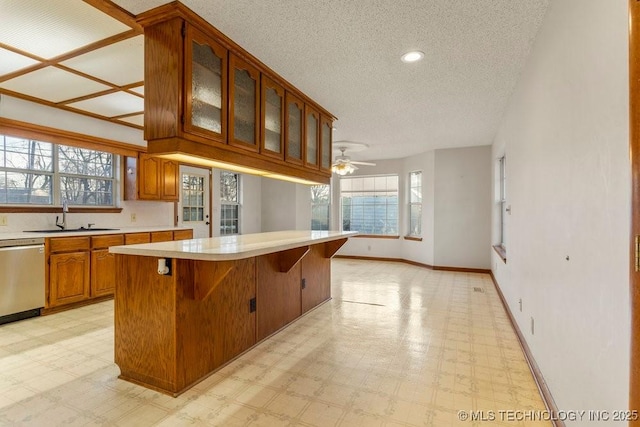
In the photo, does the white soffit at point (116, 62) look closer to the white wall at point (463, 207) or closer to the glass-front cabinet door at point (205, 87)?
the glass-front cabinet door at point (205, 87)

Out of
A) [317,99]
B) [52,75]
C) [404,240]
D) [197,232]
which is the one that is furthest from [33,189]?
[404,240]

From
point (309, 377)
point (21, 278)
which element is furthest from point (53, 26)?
point (309, 377)

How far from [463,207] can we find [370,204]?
227 centimetres

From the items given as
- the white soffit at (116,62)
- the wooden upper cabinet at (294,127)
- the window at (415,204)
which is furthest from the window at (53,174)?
the window at (415,204)

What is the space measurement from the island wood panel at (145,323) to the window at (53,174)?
282 centimetres

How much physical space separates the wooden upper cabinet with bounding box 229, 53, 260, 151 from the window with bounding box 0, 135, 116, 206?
319 centimetres

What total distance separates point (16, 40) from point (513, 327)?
16.3 feet

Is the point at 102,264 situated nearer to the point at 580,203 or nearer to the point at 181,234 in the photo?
the point at 181,234

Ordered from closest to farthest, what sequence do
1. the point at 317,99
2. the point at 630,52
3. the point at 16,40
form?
the point at 630,52 → the point at 16,40 → the point at 317,99

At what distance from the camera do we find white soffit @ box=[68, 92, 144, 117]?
3.57 m

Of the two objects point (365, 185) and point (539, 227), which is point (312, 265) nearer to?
point (539, 227)

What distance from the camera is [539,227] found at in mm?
2176

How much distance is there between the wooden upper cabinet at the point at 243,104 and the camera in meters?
2.45

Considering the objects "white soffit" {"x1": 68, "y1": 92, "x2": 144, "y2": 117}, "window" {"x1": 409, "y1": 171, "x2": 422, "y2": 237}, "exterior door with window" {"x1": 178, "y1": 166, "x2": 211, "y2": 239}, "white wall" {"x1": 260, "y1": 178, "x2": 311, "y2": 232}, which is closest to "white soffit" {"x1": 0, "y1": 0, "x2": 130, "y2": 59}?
"white soffit" {"x1": 68, "y1": 92, "x2": 144, "y2": 117}
